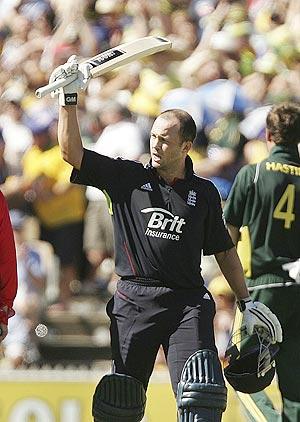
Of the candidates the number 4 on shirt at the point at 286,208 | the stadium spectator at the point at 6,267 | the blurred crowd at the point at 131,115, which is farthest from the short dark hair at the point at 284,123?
the blurred crowd at the point at 131,115

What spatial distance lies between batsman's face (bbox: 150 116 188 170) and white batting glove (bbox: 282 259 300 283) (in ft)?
4.31

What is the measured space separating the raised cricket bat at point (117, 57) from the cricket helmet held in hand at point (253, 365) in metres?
1.70

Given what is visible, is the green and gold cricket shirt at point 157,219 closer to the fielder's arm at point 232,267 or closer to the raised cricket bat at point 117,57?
the fielder's arm at point 232,267

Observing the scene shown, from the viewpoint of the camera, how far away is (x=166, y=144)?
582cm

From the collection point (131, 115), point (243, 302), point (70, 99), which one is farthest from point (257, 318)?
point (131, 115)

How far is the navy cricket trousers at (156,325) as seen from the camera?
225 inches

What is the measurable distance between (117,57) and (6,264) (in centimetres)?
129

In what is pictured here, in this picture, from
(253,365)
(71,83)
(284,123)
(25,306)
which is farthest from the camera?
(25,306)

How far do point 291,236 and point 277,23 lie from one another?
12.5ft

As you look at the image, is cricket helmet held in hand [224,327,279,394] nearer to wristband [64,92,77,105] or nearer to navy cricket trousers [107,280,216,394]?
navy cricket trousers [107,280,216,394]

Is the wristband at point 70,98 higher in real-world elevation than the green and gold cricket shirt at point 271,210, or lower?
higher

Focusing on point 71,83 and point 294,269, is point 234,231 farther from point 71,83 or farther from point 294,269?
point 71,83

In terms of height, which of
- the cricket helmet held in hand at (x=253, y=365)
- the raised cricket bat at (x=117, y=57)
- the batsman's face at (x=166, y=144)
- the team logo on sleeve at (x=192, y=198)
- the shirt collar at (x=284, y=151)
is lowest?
the cricket helmet held in hand at (x=253, y=365)

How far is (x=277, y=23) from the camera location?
1011 centimetres
